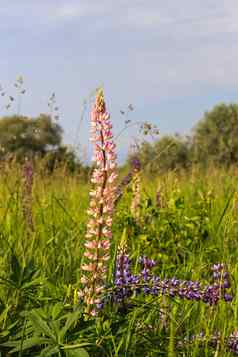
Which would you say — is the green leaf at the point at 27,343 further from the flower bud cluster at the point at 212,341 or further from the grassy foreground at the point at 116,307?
the flower bud cluster at the point at 212,341

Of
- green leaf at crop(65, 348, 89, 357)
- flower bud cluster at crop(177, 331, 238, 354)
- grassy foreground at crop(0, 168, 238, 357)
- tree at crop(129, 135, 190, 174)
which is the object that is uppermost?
tree at crop(129, 135, 190, 174)

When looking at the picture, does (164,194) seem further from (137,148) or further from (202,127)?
(202,127)

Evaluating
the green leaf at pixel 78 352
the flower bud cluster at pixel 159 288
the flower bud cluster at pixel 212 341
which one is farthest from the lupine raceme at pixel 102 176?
the flower bud cluster at pixel 212 341

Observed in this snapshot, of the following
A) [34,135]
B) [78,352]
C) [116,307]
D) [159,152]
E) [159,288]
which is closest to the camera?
[78,352]

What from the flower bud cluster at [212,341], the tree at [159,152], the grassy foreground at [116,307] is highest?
the tree at [159,152]

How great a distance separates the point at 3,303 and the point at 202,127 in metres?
→ 44.5

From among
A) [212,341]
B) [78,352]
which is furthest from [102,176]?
[212,341]

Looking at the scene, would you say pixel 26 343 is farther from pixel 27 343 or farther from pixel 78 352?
pixel 78 352

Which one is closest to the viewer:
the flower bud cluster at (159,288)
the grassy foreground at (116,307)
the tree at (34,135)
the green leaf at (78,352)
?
the green leaf at (78,352)

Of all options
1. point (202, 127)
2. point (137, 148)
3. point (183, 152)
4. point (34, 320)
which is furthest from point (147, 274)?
point (202, 127)

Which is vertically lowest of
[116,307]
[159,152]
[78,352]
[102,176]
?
[78,352]

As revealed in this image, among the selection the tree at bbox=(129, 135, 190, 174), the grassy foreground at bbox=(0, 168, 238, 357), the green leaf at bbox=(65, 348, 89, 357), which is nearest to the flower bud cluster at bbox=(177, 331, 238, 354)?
the grassy foreground at bbox=(0, 168, 238, 357)

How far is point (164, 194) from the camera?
217 inches

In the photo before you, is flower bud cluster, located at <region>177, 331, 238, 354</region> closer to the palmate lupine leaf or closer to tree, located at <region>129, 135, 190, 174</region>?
the palmate lupine leaf
